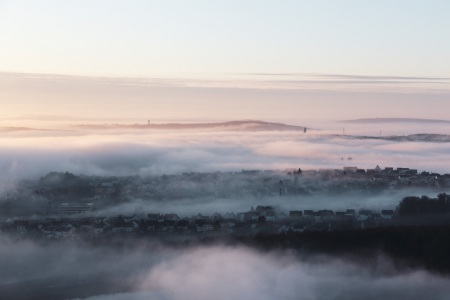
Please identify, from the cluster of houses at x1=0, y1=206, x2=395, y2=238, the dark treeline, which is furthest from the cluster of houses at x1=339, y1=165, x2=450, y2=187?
the cluster of houses at x1=0, y1=206, x2=395, y2=238

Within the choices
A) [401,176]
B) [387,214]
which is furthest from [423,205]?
[401,176]

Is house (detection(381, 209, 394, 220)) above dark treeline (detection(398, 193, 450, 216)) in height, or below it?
below

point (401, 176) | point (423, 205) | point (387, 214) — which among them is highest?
point (401, 176)

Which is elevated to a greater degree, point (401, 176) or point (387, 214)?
point (401, 176)

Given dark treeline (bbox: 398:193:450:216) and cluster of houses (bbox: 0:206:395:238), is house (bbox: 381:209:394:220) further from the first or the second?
dark treeline (bbox: 398:193:450:216)

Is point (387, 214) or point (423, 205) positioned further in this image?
point (423, 205)

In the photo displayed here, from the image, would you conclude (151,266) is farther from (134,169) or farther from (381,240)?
(134,169)

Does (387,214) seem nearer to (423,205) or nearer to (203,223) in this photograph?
(423,205)

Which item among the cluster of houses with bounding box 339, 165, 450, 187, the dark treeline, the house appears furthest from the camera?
the cluster of houses with bounding box 339, 165, 450, 187

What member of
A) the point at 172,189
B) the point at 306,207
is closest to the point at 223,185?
the point at 172,189

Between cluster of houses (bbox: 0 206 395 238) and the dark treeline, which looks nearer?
cluster of houses (bbox: 0 206 395 238)
